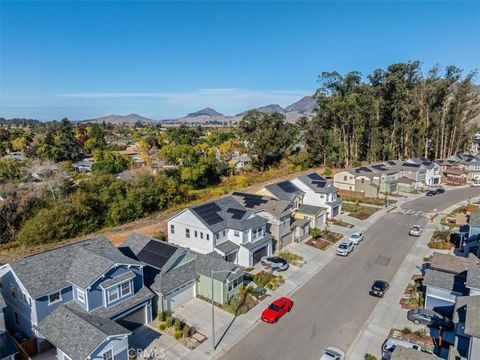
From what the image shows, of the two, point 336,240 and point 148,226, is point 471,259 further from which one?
point 148,226

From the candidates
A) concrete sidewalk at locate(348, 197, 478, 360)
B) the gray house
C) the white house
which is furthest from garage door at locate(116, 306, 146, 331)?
the white house

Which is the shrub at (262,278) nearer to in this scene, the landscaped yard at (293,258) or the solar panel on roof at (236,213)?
the landscaped yard at (293,258)

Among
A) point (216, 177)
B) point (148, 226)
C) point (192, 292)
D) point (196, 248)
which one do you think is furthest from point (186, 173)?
point (192, 292)

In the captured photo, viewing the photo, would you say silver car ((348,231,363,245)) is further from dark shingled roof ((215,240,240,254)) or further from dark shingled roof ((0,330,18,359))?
dark shingled roof ((0,330,18,359))

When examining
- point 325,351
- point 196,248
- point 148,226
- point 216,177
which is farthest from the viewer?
point 216,177

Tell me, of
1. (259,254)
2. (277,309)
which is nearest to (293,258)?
(259,254)
